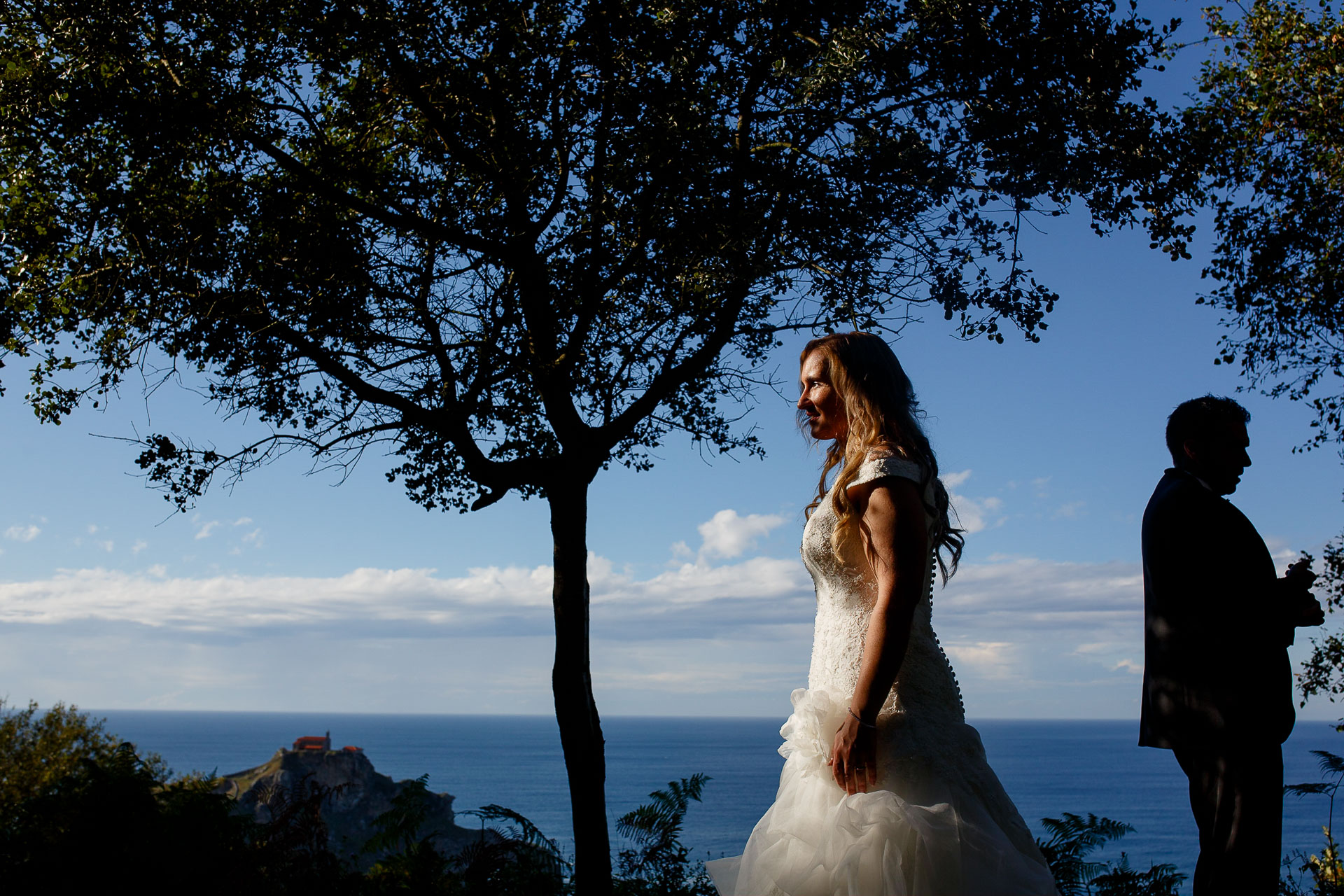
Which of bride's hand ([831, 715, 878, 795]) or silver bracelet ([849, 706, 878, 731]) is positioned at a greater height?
silver bracelet ([849, 706, 878, 731])

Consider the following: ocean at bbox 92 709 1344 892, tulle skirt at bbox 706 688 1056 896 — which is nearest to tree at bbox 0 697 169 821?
tulle skirt at bbox 706 688 1056 896

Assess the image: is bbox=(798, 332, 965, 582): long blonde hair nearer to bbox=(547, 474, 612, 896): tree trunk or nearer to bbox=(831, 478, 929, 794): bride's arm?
bbox=(831, 478, 929, 794): bride's arm

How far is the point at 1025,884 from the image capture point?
2.40 meters

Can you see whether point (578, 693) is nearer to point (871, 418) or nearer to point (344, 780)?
point (871, 418)

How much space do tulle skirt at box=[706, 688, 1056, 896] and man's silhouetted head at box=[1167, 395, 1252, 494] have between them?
2.11 meters

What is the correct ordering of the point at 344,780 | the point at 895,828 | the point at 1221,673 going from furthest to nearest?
1. the point at 344,780
2. the point at 1221,673
3. the point at 895,828

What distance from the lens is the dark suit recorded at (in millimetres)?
3523

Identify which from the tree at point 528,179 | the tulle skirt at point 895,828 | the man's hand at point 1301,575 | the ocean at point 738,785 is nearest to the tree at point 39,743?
the tree at point 528,179

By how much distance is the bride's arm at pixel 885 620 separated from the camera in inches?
98.9

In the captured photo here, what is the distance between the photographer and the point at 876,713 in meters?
2.53

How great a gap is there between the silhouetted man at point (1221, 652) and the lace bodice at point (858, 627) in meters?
1.55

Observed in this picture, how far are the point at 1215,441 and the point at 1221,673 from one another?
3.29 feet

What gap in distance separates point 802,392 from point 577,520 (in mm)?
4753

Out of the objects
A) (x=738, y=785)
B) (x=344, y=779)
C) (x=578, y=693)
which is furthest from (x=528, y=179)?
(x=738, y=785)
